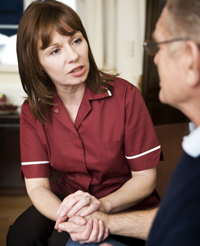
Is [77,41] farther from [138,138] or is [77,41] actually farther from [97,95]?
[138,138]

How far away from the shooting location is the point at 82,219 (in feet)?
3.93

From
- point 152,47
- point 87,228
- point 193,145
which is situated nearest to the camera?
point 193,145

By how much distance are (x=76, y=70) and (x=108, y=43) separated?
183cm

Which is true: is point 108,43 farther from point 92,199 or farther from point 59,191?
point 92,199

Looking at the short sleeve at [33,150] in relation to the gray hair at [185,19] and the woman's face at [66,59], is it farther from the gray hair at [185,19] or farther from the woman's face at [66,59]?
the gray hair at [185,19]

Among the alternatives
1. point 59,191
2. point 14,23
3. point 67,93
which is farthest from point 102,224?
A: point 14,23

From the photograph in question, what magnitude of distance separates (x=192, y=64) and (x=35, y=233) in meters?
1.07

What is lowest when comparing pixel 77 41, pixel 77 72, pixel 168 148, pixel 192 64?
pixel 168 148

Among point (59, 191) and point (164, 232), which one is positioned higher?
point (164, 232)

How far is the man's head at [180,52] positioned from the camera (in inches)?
27.9

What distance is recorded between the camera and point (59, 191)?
1618 millimetres

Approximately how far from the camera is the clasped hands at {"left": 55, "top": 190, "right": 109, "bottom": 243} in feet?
3.84

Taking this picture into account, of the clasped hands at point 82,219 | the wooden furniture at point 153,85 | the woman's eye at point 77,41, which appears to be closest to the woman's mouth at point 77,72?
the woman's eye at point 77,41

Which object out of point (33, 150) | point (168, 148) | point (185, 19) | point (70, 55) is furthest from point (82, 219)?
point (168, 148)
